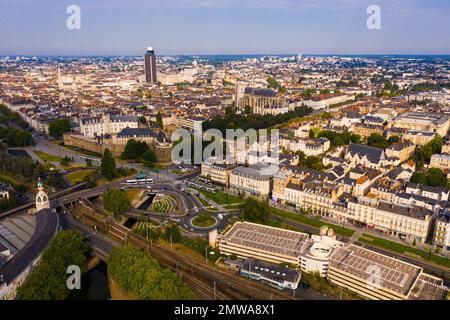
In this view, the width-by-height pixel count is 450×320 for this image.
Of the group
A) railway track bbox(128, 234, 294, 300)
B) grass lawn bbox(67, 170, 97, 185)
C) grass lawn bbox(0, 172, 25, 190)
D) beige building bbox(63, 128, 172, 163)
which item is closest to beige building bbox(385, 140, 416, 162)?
beige building bbox(63, 128, 172, 163)

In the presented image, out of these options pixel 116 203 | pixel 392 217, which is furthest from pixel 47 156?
pixel 392 217

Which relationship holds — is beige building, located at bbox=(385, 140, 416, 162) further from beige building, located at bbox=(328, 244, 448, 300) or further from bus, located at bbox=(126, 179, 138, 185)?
bus, located at bbox=(126, 179, 138, 185)

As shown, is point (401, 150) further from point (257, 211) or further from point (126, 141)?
point (126, 141)

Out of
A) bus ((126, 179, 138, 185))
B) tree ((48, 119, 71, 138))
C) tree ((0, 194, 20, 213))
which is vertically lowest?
tree ((0, 194, 20, 213))

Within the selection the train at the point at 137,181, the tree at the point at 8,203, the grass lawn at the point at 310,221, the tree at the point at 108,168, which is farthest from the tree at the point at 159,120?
the grass lawn at the point at 310,221

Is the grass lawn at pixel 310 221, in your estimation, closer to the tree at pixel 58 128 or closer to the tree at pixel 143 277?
the tree at pixel 143 277

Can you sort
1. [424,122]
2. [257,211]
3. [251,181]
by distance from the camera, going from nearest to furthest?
[257,211]
[251,181]
[424,122]
